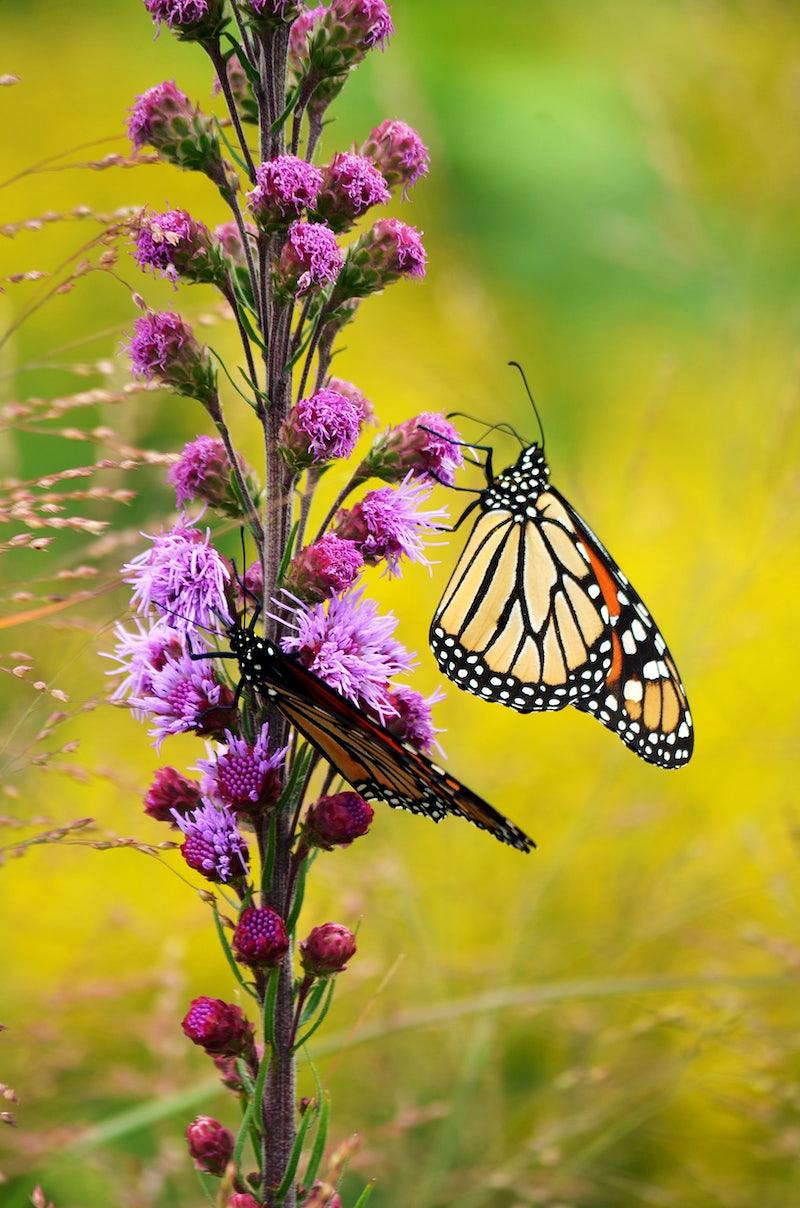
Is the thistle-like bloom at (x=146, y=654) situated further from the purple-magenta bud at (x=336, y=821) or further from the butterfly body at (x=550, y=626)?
the butterfly body at (x=550, y=626)

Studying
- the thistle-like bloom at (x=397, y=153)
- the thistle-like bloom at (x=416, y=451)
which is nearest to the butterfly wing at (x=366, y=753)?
the thistle-like bloom at (x=416, y=451)

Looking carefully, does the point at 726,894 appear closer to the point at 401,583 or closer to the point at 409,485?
the point at 409,485

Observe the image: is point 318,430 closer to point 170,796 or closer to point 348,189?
point 348,189

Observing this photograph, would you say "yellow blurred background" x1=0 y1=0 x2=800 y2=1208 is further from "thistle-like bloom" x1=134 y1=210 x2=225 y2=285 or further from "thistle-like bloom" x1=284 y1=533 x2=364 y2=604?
"thistle-like bloom" x1=284 y1=533 x2=364 y2=604

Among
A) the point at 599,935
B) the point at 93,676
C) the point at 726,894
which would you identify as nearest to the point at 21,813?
the point at 93,676

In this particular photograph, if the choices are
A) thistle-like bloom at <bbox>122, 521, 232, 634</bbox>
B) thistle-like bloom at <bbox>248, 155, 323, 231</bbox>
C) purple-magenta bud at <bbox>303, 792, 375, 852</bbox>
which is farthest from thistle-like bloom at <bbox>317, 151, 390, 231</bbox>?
purple-magenta bud at <bbox>303, 792, 375, 852</bbox>

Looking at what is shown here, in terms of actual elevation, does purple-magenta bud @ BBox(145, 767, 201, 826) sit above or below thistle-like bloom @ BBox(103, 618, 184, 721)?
Answer: below
